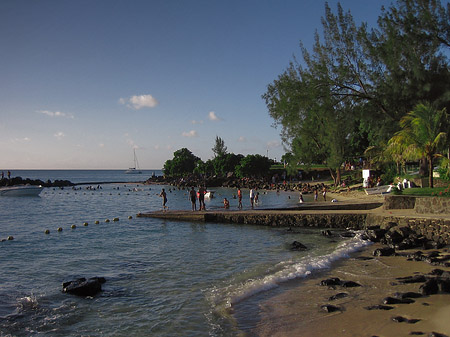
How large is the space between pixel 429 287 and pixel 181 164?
122851 millimetres

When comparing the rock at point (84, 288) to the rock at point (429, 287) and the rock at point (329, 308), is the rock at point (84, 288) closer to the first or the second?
the rock at point (329, 308)

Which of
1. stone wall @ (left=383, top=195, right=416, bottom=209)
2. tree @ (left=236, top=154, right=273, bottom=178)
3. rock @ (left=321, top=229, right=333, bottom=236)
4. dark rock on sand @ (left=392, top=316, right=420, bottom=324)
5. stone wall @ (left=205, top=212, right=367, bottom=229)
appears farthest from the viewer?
tree @ (left=236, top=154, right=273, bottom=178)

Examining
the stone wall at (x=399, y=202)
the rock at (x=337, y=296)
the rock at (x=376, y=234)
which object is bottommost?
the rock at (x=337, y=296)

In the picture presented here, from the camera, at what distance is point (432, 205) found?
2197 cm

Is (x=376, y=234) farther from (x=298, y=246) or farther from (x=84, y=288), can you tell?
(x=84, y=288)

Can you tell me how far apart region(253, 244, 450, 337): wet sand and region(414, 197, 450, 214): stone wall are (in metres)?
7.78

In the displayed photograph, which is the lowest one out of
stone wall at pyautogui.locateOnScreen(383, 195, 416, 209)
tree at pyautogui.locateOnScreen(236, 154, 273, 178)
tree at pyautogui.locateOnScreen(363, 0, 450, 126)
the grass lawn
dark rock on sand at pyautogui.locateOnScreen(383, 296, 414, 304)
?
dark rock on sand at pyautogui.locateOnScreen(383, 296, 414, 304)

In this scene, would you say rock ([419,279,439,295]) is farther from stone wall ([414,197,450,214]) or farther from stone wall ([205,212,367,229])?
stone wall ([205,212,367,229])

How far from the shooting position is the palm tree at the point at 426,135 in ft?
85.9

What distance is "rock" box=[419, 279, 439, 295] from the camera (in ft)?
39.1

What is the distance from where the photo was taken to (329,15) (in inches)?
1369

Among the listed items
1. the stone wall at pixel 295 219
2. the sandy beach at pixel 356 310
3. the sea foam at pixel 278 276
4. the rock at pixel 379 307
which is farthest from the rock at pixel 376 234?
the rock at pixel 379 307

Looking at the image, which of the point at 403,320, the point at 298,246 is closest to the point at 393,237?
the point at 298,246

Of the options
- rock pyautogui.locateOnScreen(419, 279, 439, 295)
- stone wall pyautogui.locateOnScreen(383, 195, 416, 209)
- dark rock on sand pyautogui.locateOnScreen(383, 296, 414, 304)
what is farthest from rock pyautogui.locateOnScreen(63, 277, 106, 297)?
stone wall pyautogui.locateOnScreen(383, 195, 416, 209)
